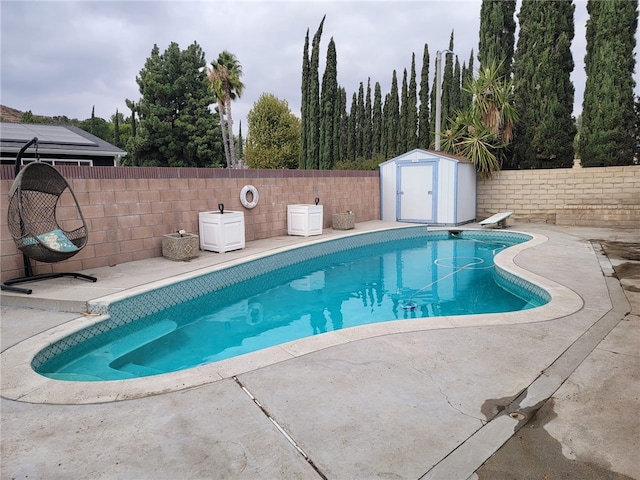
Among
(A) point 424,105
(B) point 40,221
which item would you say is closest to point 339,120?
(A) point 424,105

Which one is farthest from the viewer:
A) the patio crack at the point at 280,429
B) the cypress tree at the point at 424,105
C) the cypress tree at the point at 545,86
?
the cypress tree at the point at 424,105

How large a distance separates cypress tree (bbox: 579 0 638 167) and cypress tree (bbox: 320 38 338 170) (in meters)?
12.4

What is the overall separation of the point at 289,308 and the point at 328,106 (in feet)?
59.6

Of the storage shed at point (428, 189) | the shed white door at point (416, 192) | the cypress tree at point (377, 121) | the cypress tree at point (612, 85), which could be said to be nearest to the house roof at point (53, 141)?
the storage shed at point (428, 189)

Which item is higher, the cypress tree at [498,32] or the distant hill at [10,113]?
the distant hill at [10,113]

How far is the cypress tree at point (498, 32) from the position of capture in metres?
13.5

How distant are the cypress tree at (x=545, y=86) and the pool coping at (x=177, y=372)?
9.40m

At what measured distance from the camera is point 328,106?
70.7ft

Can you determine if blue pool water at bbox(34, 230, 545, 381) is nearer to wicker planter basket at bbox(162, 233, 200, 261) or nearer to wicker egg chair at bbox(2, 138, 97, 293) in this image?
wicker planter basket at bbox(162, 233, 200, 261)

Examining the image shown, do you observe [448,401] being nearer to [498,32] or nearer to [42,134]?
[498,32]

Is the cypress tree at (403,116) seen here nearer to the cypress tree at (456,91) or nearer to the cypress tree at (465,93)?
the cypress tree at (456,91)

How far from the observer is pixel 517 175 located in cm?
1166

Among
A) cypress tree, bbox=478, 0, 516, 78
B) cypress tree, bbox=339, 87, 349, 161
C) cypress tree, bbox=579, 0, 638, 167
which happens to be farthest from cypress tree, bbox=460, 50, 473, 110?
cypress tree, bbox=579, 0, 638, 167

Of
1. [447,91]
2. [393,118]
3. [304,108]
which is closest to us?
[304,108]
